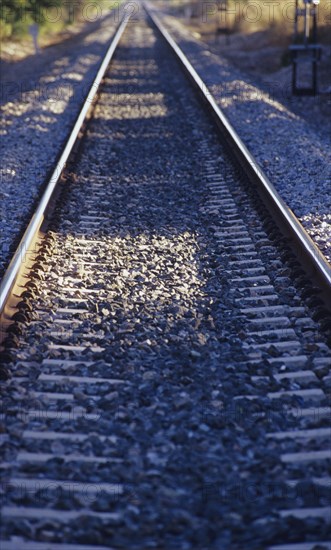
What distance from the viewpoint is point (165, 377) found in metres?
4.31

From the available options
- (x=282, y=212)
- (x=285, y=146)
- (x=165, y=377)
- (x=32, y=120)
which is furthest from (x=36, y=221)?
(x=32, y=120)

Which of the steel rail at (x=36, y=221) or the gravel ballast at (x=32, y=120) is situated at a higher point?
the steel rail at (x=36, y=221)

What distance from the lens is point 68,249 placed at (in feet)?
20.7

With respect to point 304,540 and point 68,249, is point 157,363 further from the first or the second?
point 68,249

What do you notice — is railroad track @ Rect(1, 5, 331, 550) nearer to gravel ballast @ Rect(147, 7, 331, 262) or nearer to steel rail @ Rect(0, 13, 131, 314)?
steel rail @ Rect(0, 13, 131, 314)

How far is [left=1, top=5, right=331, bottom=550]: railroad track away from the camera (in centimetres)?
323

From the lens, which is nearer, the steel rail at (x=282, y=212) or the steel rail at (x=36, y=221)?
the steel rail at (x=36, y=221)

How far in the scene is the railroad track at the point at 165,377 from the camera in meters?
3.23

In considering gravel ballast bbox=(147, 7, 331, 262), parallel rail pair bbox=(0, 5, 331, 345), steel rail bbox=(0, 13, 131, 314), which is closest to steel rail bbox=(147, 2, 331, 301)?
parallel rail pair bbox=(0, 5, 331, 345)

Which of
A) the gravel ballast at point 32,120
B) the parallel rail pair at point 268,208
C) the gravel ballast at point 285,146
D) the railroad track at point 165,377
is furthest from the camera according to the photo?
the gravel ballast at point 32,120

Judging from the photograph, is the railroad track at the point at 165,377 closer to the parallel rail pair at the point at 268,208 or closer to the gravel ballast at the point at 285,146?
the parallel rail pair at the point at 268,208

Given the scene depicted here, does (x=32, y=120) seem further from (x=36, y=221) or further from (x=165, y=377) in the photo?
(x=165, y=377)

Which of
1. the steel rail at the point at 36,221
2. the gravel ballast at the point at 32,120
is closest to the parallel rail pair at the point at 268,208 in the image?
the steel rail at the point at 36,221

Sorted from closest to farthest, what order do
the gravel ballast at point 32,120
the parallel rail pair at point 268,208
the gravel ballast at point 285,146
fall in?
the parallel rail pair at point 268,208
the gravel ballast at point 285,146
the gravel ballast at point 32,120
